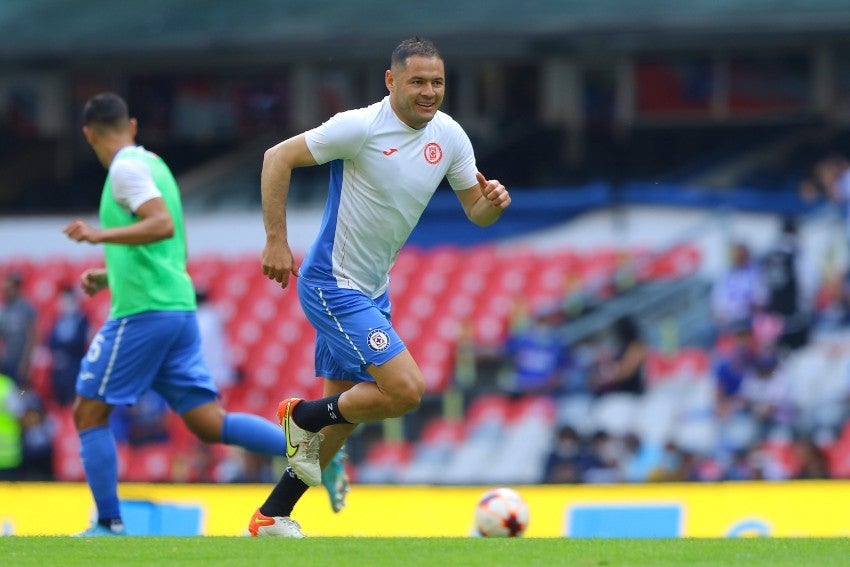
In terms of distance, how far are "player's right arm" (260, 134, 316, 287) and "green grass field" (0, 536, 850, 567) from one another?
3.70ft

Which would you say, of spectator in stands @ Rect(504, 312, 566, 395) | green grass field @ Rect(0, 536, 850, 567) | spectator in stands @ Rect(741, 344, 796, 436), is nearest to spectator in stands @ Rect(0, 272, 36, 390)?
spectator in stands @ Rect(504, 312, 566, 395)

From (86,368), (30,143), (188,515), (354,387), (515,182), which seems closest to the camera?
(354,387)

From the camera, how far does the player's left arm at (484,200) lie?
A: 697 cm

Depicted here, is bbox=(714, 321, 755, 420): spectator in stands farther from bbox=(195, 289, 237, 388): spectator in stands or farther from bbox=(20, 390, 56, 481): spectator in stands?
bbox=(20, 390, 56, 481): spectator in stands

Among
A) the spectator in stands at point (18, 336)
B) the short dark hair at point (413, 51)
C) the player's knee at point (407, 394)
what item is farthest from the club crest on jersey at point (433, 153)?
the spectator in stands at point (18, 336)

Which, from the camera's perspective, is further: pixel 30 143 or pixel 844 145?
pixel 30 143

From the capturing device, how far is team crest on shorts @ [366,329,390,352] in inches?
269

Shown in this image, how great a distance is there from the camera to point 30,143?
73.9ft

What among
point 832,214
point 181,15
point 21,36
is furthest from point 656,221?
point 21,36

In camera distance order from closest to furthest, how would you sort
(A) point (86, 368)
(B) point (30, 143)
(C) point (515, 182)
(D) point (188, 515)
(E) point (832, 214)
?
(A) point (86, 368) < (D) point (188, 515) < (E) point (832, 214) < (C) point (515, 182) < (B) point (30, 143)

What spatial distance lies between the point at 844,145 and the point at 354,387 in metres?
12.6

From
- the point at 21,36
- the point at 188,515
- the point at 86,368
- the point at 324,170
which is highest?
the point at 21,36

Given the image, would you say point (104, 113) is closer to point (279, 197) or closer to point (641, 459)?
point (279, 197)

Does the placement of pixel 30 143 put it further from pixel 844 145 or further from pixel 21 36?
pixel 844 145
